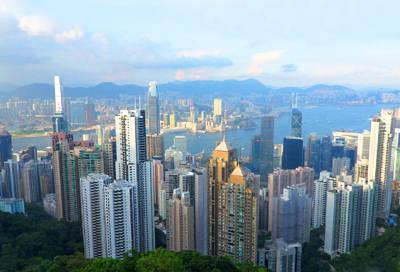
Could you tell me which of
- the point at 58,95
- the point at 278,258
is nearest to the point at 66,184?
the point at 278,258

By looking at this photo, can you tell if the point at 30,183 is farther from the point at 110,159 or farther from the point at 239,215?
the point at 239,215

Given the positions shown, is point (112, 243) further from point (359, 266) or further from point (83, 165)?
point (359, 266)

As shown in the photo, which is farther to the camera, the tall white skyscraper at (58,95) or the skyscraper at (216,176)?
the tall white skyscraper at (58,95)

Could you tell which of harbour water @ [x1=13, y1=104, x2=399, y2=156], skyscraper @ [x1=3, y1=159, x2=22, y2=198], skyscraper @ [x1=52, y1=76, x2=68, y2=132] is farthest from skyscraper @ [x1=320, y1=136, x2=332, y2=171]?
skyscraper @ [x1=3, y1=159, x2=22, y2=198]

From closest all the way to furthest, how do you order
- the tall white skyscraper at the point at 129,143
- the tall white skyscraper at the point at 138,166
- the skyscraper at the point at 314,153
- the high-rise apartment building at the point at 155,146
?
1. the tall white skyscraper at the point at 138,166
2. the tall white skyscraper at the point at 129,143
3. the high-rise apartment building at the point at 155,146
4. the skyscraper at the point at 314,153

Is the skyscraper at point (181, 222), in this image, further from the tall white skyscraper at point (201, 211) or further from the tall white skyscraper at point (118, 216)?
the tall white skyscraper at point (118, 216)

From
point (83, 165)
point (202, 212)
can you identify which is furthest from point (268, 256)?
point (83, 165)

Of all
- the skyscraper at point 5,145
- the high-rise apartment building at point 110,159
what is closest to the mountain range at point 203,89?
the skyscraper at point 5,145
